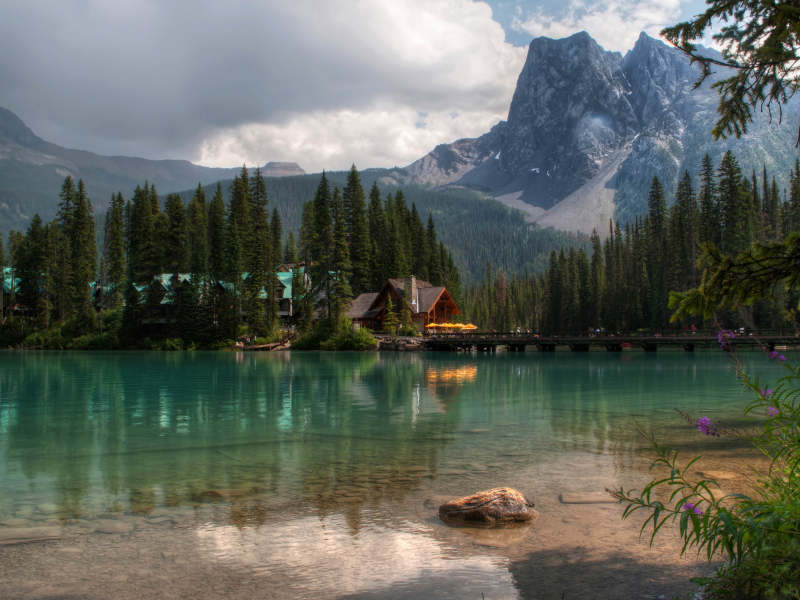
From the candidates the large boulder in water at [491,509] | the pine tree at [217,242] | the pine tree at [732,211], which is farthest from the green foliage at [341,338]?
the large boulder in water at [491,509]

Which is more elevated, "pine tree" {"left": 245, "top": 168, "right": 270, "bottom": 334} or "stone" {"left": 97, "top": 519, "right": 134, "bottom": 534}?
"pine tree" {"left": 245, "top": 168, "right": 270, "bottom": 334}

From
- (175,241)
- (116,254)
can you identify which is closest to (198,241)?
(175,241)

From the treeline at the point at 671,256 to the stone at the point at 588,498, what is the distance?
146 ft

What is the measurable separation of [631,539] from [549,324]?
346ft

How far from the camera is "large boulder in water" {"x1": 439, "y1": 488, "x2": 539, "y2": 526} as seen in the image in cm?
764

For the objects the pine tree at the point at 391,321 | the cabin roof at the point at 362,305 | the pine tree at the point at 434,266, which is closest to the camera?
the pine tree at the point at 391,321

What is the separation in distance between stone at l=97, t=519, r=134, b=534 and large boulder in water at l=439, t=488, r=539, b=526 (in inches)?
162

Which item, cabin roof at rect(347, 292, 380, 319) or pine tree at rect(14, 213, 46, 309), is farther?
Result: pine tree at rect(14, 213, 46, 309)

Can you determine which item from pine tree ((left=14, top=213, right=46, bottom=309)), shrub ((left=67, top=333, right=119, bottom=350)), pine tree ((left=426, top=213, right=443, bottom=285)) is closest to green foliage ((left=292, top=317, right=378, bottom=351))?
shrub ((left=67, top=333, right=119, bottom=350))

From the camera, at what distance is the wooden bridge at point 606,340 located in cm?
5966

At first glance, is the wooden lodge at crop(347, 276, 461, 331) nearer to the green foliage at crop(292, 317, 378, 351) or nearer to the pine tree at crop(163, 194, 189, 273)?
the green foliage at crop(292, 317, 378, 351)

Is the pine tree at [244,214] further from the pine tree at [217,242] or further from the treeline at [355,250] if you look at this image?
the treeline at [355,250]

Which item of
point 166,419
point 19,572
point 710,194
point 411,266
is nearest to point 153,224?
point 411,266

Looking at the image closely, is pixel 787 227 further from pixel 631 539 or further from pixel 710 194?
pixel 631 539
